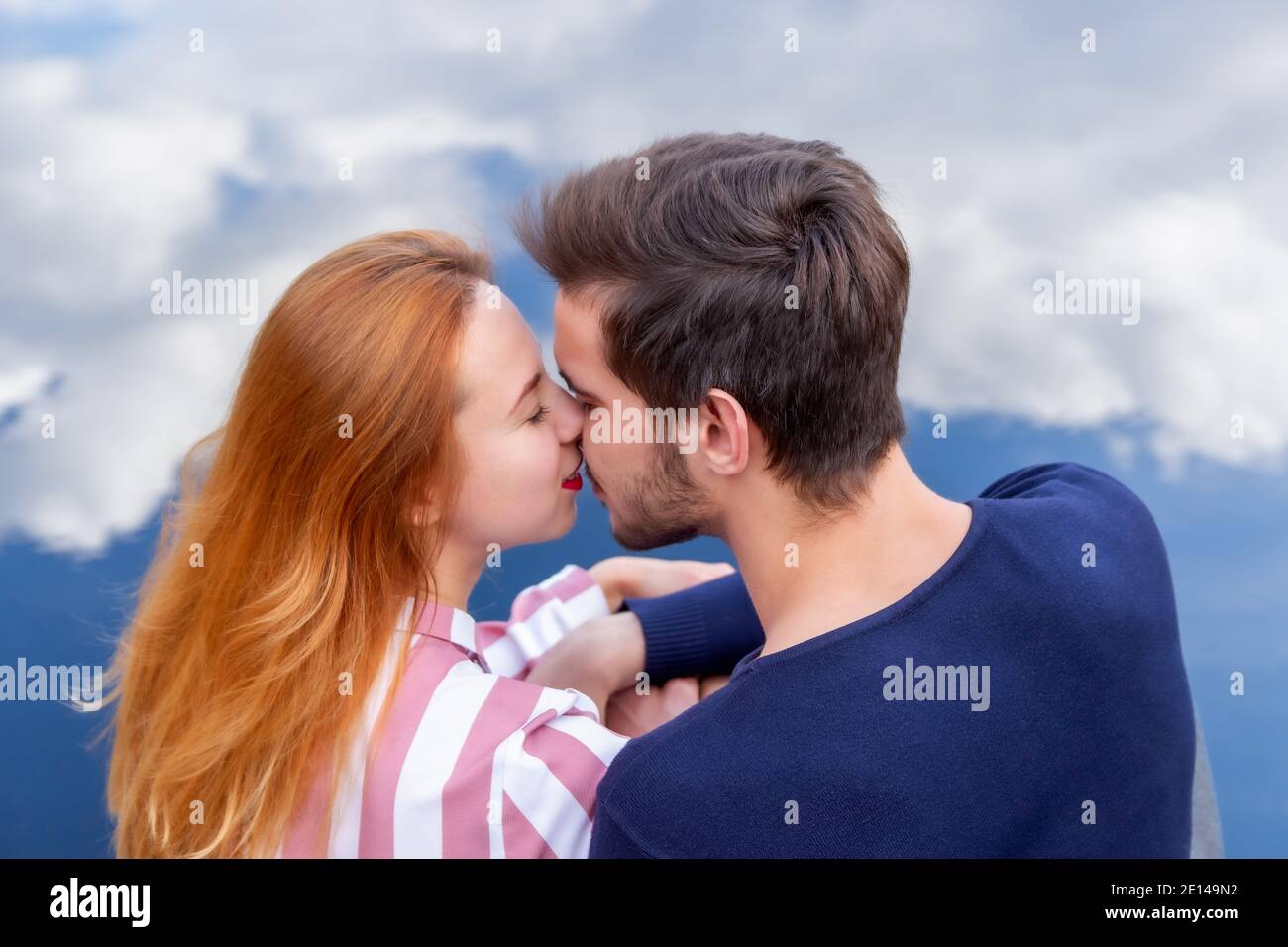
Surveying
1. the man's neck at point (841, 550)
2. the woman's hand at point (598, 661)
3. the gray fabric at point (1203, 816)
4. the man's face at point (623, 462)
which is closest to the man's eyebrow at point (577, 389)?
the man's face at point (623, 462)

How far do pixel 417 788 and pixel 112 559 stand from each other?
1530 mm

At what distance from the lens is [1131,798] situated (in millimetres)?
1520

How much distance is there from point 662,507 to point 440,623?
1.26 ft

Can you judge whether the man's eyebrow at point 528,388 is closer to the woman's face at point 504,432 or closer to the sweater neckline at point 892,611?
the woman's face at point 504,432

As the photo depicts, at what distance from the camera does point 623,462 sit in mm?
1696

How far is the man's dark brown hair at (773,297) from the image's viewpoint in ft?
5.13

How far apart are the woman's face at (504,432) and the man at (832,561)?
8 cm

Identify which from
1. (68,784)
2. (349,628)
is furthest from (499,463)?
(68,784)

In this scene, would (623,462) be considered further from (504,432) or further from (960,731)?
(960,731)

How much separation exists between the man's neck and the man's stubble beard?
0.21 feet

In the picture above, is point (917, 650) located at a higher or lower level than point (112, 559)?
lower

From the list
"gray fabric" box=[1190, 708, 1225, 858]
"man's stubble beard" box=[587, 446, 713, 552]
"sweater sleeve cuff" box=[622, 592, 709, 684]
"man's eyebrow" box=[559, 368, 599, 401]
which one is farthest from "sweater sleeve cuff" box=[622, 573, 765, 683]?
"gray fabric" box=[1190, 708, 1225, 858]

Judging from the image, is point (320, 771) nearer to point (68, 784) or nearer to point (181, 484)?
point (181, 484)
